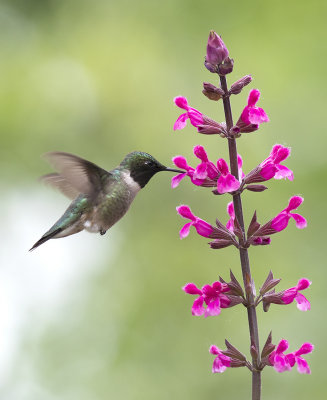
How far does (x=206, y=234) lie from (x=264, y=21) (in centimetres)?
528

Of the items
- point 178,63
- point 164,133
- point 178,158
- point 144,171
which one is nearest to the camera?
point 178,158

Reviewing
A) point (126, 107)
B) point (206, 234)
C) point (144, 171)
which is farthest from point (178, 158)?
point (126, 107)

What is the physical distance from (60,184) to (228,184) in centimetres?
137

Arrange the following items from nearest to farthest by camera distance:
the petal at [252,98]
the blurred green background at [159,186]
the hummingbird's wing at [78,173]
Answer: the petal at [252,98], the hummingbird's wing at [78,173], the blurred green background at [159,186]

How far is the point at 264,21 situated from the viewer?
768cm

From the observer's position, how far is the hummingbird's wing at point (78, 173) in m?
3.49

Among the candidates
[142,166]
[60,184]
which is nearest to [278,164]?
[142,166]

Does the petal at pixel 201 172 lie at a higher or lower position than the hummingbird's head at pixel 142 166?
lower

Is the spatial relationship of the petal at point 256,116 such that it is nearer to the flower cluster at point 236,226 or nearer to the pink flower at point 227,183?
the flower cluster at point 236,226

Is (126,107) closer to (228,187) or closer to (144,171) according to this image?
(144,171)

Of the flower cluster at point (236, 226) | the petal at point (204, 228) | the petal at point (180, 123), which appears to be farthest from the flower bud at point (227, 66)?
the petal at point (204, 228)

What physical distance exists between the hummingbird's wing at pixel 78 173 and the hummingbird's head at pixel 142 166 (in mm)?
154

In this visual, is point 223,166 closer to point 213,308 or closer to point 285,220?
point 285,220

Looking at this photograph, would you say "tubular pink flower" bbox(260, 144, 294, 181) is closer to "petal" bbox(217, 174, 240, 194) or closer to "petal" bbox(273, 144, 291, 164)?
"petal" bbox(273, 144, 291, 164)
